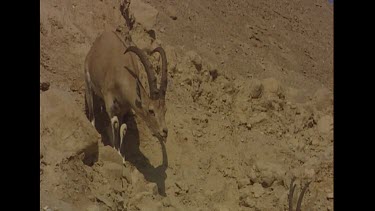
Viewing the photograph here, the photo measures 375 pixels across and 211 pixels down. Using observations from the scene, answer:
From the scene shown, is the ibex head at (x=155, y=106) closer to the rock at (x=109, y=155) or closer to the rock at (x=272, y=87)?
the rock at (x=109, y=155)

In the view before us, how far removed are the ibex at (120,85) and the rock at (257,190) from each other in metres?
1.91

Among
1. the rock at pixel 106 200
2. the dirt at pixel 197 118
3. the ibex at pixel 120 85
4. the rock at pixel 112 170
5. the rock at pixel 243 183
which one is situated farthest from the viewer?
the rock at pixel 243 183

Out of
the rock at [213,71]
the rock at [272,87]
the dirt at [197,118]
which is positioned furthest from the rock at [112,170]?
the rock at [272,87]

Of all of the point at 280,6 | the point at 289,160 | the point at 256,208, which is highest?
the point at 280,6

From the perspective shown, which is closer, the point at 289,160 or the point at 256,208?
the point at 256,208

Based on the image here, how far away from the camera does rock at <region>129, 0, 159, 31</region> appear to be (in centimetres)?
1275

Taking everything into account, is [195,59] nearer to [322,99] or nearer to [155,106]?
[322,99]

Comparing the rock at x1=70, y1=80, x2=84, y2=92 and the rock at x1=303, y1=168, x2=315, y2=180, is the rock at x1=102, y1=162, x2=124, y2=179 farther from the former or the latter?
the rock at x1=303, y1=168, x2=315, y2=180

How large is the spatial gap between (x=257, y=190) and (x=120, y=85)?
9.09ft

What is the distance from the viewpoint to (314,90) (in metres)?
13.5

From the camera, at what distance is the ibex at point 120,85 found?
31.6 feet
